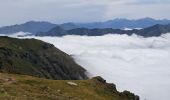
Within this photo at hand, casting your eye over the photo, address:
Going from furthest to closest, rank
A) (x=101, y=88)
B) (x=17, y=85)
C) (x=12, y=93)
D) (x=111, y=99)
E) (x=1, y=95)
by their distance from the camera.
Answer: (x=101, y=88) < (x=111, y=99) < (x=17, y=85) < (x=12, y=93) < (x=1, y=95)

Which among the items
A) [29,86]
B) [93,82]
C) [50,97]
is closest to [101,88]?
[93,82]

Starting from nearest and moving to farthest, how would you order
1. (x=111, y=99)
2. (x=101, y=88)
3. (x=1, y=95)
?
(x=1, y=95) < (x=111, y=99) < (x=101, y=88)

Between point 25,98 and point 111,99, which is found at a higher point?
point 25,98

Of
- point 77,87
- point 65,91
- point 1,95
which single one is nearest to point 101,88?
point 77,87

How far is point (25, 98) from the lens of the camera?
66.1 metres

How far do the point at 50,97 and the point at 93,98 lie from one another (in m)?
25.2

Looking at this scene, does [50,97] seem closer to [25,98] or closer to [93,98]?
[25,98]

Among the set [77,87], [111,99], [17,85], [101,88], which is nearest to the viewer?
[17,85]

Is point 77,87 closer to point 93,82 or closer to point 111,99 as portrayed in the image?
point 111,99

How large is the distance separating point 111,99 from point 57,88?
22.7 metres

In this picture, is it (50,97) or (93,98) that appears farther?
(93,98)

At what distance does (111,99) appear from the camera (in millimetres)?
108250

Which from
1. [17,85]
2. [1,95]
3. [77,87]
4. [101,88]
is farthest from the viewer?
[101,88]

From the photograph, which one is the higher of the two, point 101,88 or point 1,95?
point 1,95
